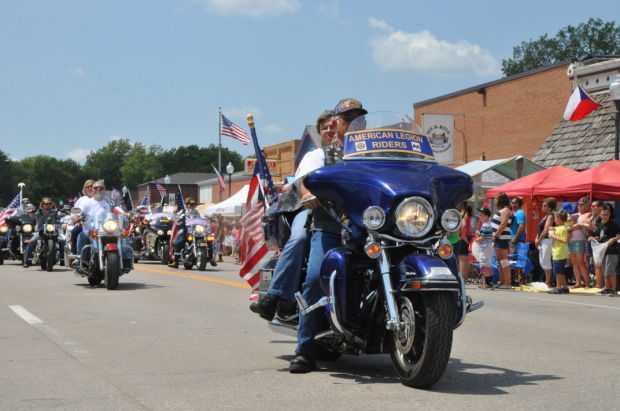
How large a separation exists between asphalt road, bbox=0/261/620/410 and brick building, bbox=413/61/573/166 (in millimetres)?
21539

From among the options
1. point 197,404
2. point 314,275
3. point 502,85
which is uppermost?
point 502,85

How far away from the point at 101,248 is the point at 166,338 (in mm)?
6820

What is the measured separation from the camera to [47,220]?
21531mm

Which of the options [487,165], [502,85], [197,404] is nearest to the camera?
[197,404]

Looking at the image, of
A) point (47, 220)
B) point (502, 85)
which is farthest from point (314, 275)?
point (502, 85)

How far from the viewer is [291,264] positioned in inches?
253

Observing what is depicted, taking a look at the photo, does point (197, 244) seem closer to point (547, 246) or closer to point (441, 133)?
point (547, 246)

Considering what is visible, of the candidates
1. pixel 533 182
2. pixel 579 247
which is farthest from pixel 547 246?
pixel 533 182

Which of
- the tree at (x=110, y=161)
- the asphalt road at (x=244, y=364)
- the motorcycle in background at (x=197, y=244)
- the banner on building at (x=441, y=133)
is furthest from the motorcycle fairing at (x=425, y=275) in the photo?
the tree at (x=110, y=161)

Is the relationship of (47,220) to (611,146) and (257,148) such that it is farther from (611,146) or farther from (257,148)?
(611,146)

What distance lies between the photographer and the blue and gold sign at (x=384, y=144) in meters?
5.99

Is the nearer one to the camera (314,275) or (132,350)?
(314,275)

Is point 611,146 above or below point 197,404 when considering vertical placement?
above

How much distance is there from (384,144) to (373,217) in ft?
2.59
